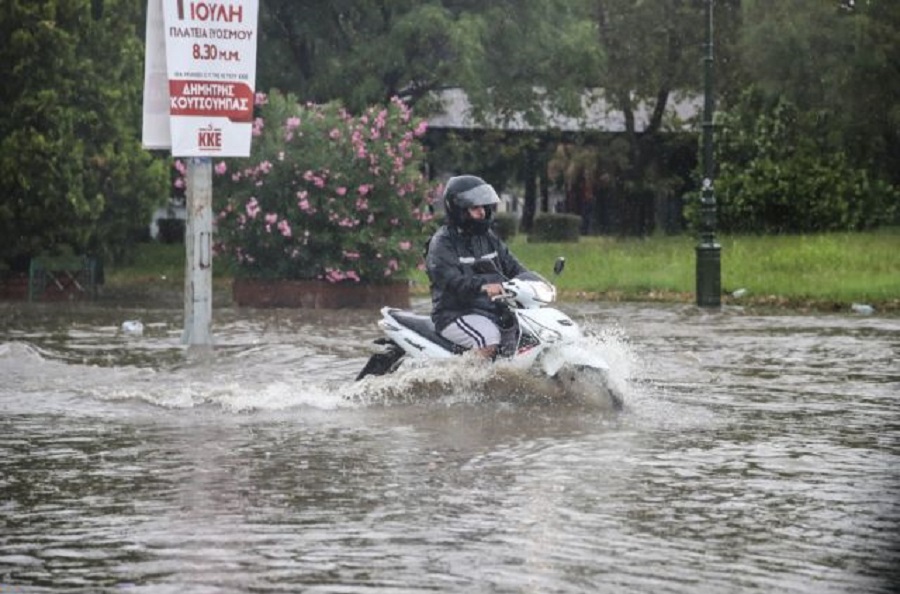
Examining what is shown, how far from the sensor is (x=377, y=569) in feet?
26.9

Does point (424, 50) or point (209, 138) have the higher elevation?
point (424, 50)

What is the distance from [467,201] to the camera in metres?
14.9

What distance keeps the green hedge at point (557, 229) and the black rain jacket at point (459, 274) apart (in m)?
43.5

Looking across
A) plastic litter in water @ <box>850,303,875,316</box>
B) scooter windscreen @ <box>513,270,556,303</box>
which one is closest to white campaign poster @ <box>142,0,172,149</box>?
scooter windscreen @ <box>513,270,556,303</box>

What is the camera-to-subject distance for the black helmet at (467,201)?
14.9 meters

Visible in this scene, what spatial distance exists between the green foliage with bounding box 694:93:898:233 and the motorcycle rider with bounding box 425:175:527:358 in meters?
30.1

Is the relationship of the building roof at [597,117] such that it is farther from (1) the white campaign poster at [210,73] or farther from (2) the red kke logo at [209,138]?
(2) the red kke logo at [209,138]

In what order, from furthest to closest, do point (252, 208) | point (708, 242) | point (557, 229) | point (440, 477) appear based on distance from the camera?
point (557, 229)
point (708, 242)
point (252, 208)
point (440, 477)

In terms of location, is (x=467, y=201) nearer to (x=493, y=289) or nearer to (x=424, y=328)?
(x=493, y=289)

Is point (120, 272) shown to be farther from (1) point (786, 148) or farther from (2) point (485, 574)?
(2) point (485, 574)

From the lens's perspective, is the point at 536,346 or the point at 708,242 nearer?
the point at 536,346

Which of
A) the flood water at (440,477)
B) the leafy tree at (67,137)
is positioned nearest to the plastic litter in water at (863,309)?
the flood water at (440,477)

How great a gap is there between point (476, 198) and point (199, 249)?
643cm

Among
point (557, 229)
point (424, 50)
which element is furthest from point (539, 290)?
point (557, 229)
